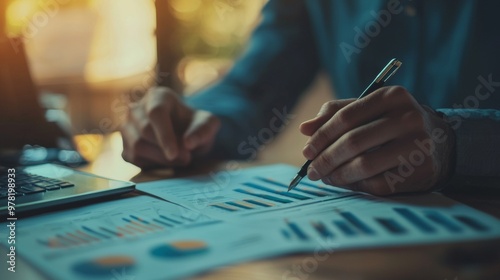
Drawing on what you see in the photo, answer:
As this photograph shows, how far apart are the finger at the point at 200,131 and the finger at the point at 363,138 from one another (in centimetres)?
27

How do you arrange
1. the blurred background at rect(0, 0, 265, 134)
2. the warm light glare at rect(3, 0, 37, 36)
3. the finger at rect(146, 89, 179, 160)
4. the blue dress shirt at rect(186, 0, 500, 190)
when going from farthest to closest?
the blurred background at rect(0, 0, 265, 134)
the warm light glare at rect(3, 0, 37, 36)
the blue dress shirt at rect(186, 0, 500, 190)
the finger at rect(146, 89, 179, 160)

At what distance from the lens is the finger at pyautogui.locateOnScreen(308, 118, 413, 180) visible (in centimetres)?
52

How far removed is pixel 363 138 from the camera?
0.52m

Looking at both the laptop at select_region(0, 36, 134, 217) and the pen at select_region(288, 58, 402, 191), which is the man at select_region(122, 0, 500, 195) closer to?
the pen at select_region(288, 58, 402, 191)

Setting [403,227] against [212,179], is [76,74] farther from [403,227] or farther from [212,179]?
[403,227]

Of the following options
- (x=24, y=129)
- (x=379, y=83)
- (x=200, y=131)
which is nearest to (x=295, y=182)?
(x=379, y=83)

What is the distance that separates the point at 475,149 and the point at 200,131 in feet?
1.22

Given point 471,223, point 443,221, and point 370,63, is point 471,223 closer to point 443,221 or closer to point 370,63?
point 443,221

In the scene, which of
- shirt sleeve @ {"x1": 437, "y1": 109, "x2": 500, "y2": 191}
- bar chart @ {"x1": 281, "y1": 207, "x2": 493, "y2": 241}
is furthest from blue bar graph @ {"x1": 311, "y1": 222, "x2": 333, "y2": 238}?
shirt sleeve @ {"x1": 437, "y1": 109, "x2": 500, "y2": 191}

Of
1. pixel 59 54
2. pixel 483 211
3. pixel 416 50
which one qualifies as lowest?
pixel 483 211

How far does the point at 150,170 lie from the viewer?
73 centimetres

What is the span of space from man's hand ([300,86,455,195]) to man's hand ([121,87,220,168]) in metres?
0.24

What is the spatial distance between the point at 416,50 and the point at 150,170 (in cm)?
54

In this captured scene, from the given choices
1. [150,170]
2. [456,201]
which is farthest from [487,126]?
[150,170]
